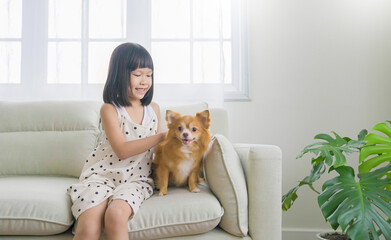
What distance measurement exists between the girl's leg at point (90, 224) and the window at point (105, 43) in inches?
48.7

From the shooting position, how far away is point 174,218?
4.71 ft

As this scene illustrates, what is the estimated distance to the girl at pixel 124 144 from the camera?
1474mm

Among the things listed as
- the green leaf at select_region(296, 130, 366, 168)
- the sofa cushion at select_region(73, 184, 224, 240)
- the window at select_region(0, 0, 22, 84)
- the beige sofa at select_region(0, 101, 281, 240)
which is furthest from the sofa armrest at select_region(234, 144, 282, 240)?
the window at select_region(0, 0, 22, 84)

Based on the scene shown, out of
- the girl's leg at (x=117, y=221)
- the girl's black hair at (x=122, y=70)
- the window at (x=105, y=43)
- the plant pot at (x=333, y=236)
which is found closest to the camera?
the girl's leg at (x=117, y=221)

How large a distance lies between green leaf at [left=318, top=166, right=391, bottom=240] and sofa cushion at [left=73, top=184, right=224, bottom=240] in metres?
0.45

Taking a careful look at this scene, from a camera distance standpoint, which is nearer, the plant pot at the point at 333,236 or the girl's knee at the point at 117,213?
the girl's knee at the point at 117,213

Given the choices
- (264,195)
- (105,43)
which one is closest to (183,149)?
(264,195)

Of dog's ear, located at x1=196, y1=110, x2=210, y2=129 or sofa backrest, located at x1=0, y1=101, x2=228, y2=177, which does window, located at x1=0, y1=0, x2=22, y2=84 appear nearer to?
sofa backrest, located at x1=0, y1=101, x2=228, y2=177

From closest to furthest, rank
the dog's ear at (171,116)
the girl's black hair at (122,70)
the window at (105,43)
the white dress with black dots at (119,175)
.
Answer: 1. the white dress with black dots at (119,175)
2. the dog's ear at (171,116)
3. the girl's black hair at (122,70)
4. the window at (105,43)

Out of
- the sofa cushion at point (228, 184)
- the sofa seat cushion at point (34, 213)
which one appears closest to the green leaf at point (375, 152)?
the sofa cushion at point (228, 184)

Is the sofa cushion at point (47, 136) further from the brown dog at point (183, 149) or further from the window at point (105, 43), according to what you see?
the brown dog at point (183, 149)

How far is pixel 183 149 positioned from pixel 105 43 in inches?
53.0

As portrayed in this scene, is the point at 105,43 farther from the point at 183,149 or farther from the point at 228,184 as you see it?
the point at 228,184

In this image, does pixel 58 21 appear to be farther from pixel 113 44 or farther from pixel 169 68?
pixel 169 68
